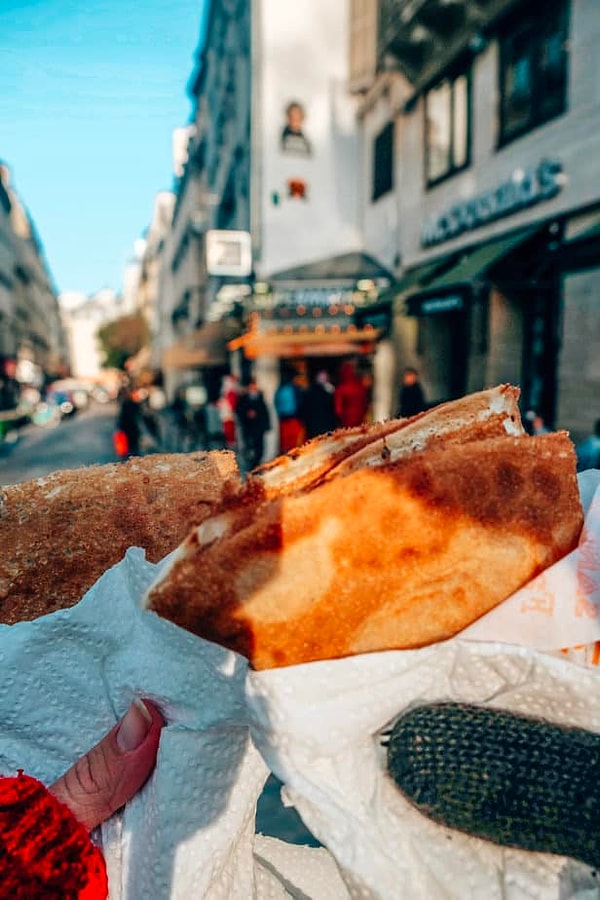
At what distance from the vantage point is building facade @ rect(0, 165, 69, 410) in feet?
169

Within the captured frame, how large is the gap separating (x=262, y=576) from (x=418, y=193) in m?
14.3

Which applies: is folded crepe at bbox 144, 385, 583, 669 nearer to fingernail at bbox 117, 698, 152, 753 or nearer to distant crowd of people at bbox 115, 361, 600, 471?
fingernail at bbox 117, 698, 152, 753

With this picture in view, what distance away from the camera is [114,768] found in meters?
1.11

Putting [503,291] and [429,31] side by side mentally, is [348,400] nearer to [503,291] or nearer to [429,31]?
[503,291]

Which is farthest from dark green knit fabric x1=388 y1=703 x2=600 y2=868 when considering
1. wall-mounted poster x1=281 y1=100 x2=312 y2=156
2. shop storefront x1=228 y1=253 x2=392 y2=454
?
wall-mounted poster x1=281 y1=100 x2=312 y2=156

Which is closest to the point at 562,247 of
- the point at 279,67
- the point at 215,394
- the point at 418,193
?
the point at 418,193

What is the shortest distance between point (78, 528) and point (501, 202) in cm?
1048

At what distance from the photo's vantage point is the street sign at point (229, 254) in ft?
56.4

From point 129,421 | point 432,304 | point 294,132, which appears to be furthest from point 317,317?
point 129,421

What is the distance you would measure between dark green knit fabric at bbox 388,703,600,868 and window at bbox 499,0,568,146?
9.95 meters

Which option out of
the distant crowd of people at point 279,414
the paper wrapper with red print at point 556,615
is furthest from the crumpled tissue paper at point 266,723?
the distant crowd of people at point 279,414

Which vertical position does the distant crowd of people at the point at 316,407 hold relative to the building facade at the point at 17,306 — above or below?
below

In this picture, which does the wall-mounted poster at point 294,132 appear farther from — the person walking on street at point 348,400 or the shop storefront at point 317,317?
the person walking on street at point 348,400

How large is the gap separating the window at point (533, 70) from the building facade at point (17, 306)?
45.4m
